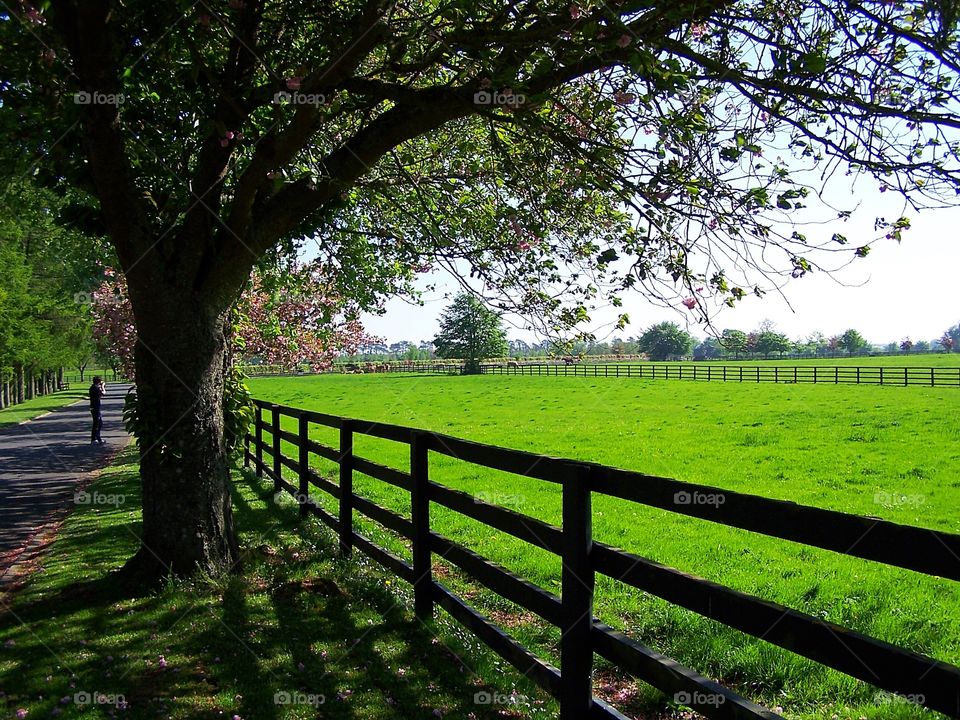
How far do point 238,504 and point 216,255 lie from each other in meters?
5.77

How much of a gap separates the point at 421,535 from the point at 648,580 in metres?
2.90

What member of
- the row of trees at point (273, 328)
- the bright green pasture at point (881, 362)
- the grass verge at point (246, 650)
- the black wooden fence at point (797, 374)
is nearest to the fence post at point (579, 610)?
the grass verge at point (246, 650)

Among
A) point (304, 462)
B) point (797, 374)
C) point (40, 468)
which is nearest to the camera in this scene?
point (304, 462)

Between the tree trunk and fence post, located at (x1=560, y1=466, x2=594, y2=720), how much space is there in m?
4.38

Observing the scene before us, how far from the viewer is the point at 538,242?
722 cm

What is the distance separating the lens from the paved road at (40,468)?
10.3 metres

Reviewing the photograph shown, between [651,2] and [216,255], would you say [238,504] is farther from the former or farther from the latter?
[651,2]

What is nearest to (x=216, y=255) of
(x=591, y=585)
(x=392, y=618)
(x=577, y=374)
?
(x=392, y=618)

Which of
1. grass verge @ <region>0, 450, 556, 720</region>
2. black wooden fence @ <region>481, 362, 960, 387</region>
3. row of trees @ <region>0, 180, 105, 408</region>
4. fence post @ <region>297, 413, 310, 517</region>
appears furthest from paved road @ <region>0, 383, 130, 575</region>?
black wooden fence @ <region>481, 362, 960, 387</region>

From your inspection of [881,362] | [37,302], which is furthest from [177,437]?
[881,362]

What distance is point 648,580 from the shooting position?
338cm

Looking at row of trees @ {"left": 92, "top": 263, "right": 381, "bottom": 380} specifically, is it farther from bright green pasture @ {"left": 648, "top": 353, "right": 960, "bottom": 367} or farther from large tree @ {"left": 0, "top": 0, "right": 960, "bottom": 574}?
bright green pasture @ {"left": 648, "top": 353, "right": 960, "bottom": 367}

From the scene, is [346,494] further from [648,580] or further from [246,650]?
[648,580]

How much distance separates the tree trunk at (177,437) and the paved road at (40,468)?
2.45m
